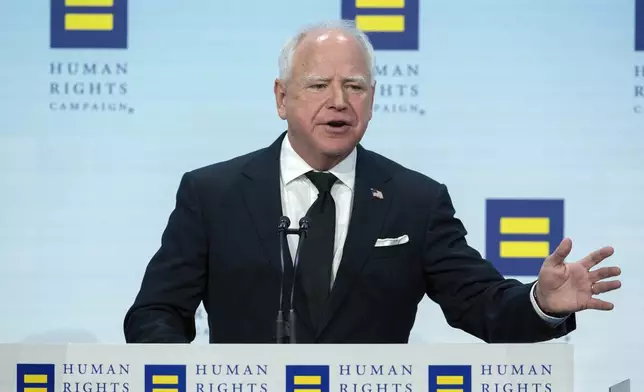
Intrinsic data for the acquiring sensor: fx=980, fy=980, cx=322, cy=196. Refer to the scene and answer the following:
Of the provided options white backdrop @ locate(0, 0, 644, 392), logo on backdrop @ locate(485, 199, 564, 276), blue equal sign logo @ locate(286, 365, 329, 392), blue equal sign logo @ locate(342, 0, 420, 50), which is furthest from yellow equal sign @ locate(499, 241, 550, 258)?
blue equal sign logo @ locate(286, 365, 329, 392)

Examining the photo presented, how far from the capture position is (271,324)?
8.24 feet

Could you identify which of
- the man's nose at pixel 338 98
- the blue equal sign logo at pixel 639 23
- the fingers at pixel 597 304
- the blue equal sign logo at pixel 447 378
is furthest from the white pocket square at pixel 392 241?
the blue equal sign logo at pixel 639 23

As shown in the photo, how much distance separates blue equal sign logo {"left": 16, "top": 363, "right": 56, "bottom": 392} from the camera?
6.10 feet

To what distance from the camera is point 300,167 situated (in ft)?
8.74

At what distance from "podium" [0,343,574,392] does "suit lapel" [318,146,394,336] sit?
602 mm

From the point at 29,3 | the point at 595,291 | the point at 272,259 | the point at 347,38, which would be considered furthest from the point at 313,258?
the point at 29,3

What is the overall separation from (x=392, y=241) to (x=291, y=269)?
1.00ft

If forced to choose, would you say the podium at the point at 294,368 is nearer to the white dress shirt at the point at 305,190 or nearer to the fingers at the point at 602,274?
the fingers at the point at 602,274

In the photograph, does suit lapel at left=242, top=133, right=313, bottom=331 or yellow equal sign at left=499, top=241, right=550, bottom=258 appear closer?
suit lapel at left=242, top=133, right=313, bottom=331

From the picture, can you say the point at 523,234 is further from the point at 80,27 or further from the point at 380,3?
the point at 80,27

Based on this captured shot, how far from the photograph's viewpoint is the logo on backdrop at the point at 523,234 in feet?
12.9

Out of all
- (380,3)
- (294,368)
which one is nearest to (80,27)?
(380,3)

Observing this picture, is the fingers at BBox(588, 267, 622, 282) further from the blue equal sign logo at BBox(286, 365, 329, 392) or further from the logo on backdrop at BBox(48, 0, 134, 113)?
the logo on backdrop at BBox(48, 0, 134, 113)

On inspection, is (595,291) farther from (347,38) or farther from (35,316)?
(35,316)
